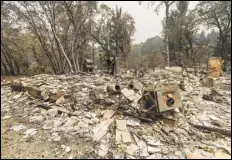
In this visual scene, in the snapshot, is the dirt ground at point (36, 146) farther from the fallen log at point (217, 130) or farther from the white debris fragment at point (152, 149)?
the fallen log at point (217, 130)

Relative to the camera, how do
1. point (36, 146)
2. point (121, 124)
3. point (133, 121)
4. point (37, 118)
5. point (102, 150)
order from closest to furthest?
point (102, 150) → point (36, 146) → point (121, 124) → point (133, 121) → point (37, 118)

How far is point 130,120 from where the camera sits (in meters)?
4.26

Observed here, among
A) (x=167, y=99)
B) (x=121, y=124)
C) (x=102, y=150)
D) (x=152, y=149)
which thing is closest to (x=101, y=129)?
(x=121, y=124)

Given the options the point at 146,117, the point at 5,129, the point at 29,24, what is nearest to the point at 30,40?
the point at 29,24

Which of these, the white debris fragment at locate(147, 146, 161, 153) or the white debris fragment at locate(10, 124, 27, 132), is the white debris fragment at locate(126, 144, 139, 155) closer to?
the white debris fragment at locate(147, 146, 161, 153)

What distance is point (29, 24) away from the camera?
12.0m

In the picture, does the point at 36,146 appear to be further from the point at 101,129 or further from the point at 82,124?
the point at 101,129

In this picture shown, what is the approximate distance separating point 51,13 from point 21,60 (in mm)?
6431

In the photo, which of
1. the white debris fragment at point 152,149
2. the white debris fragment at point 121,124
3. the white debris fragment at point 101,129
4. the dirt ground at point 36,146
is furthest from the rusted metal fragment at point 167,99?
the dirt ground at point 36,146

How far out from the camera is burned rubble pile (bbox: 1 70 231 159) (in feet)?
11.1

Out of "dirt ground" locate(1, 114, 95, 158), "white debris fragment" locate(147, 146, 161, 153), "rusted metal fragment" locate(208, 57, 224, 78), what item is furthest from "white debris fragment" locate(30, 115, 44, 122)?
"rusted metal fragment" locate(208, 57, 224, 78)

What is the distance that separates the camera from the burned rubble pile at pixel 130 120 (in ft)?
11.1

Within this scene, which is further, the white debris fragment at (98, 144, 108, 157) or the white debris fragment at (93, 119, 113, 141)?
the white debris fragment at (93, 119, 113, 141)

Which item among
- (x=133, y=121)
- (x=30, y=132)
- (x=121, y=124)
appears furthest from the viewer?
(x=133, y=121)
